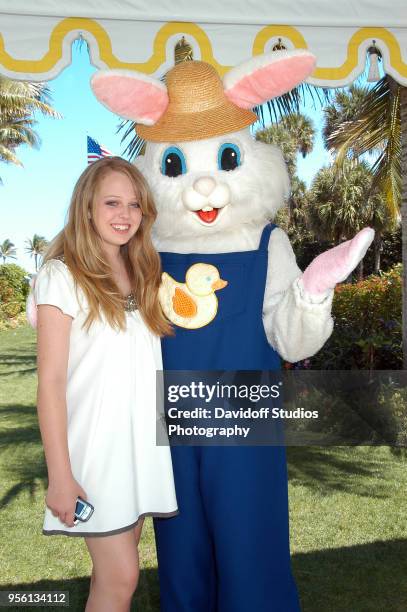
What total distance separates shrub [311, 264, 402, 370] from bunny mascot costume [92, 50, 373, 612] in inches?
179

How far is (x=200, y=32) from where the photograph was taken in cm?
255

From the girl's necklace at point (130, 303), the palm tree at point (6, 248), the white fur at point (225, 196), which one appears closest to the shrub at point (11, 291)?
the white fur at point (225, 196)

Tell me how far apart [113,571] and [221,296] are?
86 cm

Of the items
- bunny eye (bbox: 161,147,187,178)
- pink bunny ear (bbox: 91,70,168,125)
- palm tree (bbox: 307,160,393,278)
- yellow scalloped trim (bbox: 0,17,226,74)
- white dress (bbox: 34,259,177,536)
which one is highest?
palm tree (bbox: 307,160,393,278)

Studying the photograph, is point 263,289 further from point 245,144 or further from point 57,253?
point 57,253

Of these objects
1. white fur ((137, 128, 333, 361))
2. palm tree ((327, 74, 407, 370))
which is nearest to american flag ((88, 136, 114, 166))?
white fur ((137, 128, 333, 361))

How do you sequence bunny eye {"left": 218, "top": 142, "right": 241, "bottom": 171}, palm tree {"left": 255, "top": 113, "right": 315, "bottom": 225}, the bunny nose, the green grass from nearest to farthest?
the bunny nose < bunny eye {"left": 218, "top": 142, "right": 241, "bottom": 171} < the green grass < palm tree {"left": 255, "top": 113, "right": 315, "bottom": 225}

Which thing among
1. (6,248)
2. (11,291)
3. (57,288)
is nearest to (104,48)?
(57,288)

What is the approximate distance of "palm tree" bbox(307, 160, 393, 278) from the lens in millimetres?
20000

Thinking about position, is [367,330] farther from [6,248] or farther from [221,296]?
[6,248]

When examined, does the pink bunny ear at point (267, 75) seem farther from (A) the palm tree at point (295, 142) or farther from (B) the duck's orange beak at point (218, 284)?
(A) the palm tree at point (295, 142)

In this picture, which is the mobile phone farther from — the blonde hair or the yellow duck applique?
the yellow duck applique

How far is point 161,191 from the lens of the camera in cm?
217

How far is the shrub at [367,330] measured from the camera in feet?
22.0
